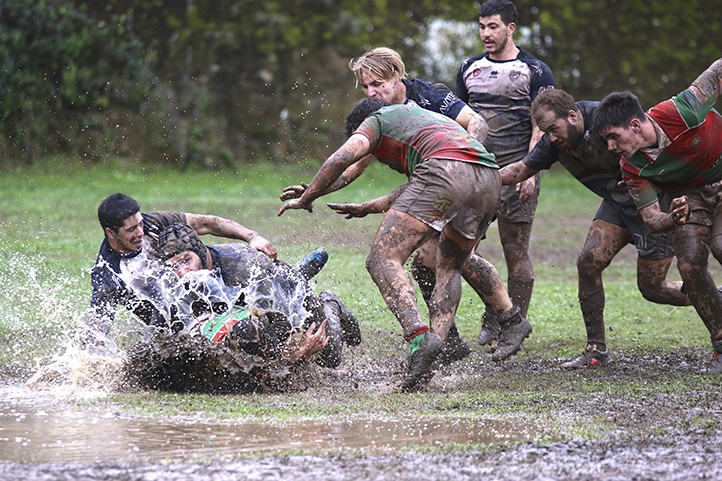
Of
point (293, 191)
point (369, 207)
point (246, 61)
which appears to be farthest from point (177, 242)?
point (246, 61)

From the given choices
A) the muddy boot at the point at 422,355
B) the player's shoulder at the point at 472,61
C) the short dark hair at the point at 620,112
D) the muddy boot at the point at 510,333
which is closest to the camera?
the muddy boot at the point at 422,355

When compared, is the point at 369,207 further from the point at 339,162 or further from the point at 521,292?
the point at 521,292

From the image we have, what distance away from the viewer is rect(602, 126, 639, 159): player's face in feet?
20.7

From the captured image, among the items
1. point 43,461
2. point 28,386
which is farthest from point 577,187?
point 43,461


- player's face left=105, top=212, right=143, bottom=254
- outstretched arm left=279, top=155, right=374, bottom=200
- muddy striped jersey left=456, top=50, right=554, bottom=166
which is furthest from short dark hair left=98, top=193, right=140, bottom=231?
muddy striped jersey left=456, top=50, right=554, bottom=166

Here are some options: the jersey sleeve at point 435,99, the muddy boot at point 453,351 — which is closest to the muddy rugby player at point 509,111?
the jersey sleeve at point 435,99

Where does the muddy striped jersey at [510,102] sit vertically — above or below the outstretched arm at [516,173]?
above

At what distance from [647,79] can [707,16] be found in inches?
62.1

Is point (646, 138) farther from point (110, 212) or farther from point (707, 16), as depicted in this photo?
point (707, 16)

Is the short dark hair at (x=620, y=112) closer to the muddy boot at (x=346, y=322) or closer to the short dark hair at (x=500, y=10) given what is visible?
the short dark hair at (x=500, y=10)

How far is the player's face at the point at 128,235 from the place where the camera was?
6.42 metres

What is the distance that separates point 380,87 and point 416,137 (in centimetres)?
66

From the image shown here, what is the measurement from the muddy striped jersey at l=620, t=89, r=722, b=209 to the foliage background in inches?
523

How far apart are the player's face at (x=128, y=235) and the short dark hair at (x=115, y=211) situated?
0.02 metres
